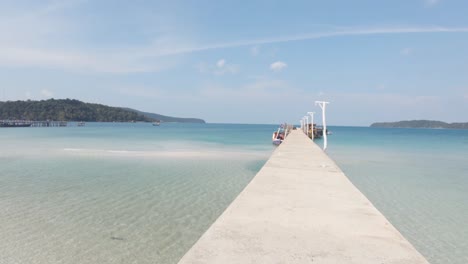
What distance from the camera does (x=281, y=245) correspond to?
10.7 feet

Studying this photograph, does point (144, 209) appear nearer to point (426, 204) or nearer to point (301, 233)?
point (301, 233)

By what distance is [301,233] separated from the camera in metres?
3.67

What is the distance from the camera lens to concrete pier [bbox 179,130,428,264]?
298 centimetres

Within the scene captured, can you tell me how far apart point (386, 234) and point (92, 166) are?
13.9 metres

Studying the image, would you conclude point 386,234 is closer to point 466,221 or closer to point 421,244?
point 421,244

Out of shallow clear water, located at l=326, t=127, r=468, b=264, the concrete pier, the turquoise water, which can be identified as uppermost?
the concrete pier

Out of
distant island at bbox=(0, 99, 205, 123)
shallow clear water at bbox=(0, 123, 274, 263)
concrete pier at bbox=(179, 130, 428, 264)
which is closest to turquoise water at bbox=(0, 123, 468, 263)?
shallow clear water at bbox=(0, 123, 274, 263)

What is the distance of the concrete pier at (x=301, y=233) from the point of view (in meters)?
2.98

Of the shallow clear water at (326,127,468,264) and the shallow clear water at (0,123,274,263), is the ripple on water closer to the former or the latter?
the shallow clear water at (0,123,274,263)

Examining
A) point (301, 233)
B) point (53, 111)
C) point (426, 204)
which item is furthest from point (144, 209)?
point (53, 111)

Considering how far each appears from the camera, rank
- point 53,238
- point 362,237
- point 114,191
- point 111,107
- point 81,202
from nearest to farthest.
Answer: point 362,237, point 53,238, point 81,202, point 114,191, point 111,107

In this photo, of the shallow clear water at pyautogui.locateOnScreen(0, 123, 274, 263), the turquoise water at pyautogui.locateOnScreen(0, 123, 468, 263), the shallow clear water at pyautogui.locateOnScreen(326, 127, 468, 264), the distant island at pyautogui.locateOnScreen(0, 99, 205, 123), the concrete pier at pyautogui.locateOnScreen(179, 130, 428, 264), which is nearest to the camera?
the concrete pier at pyautogui.locateOnScreen(179, 130, 428, 264)

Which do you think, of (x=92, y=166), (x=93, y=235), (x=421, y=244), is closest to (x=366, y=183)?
(x=421, y=244)

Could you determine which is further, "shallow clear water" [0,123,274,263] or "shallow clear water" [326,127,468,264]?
"shallow clear water" [326,127,468,264]
